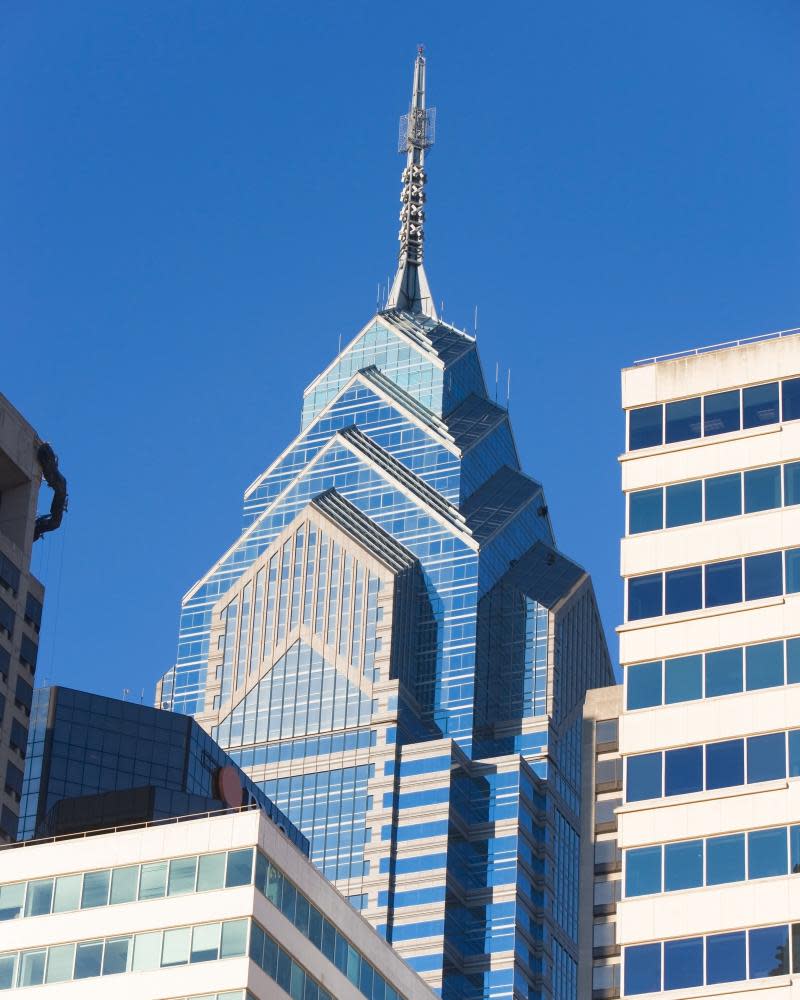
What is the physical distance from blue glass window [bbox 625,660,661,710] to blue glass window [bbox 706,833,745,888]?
5.84 metres

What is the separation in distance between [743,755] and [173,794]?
198 ft

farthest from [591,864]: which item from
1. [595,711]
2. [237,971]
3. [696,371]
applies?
[696,371]

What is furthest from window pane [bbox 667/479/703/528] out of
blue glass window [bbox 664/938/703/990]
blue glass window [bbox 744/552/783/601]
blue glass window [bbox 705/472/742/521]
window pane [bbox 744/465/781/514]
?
blue glass window [bbox 664/938/703/990]

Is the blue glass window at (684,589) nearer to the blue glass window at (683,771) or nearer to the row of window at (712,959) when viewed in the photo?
the blue glass window at (683,771)

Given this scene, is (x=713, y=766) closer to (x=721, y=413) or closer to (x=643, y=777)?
(x=643, y=777)

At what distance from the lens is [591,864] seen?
107m

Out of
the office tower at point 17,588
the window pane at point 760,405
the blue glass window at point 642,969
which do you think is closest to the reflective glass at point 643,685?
the blue glass window at point 642,969

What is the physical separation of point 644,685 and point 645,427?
10.6 m

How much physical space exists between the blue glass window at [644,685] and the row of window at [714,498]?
5.30 metres

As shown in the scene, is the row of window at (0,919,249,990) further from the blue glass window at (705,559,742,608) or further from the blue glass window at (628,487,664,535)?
the blue glass window at (705,559,742,608)

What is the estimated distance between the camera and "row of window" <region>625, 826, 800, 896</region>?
8581 centimetres

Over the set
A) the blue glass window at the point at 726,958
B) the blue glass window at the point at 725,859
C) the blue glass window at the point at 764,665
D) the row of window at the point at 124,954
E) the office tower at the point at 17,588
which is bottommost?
the blue glass window at the point at 726,958

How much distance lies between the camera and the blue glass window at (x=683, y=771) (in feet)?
290

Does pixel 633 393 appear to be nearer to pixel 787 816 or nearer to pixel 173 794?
pixel 787 816
